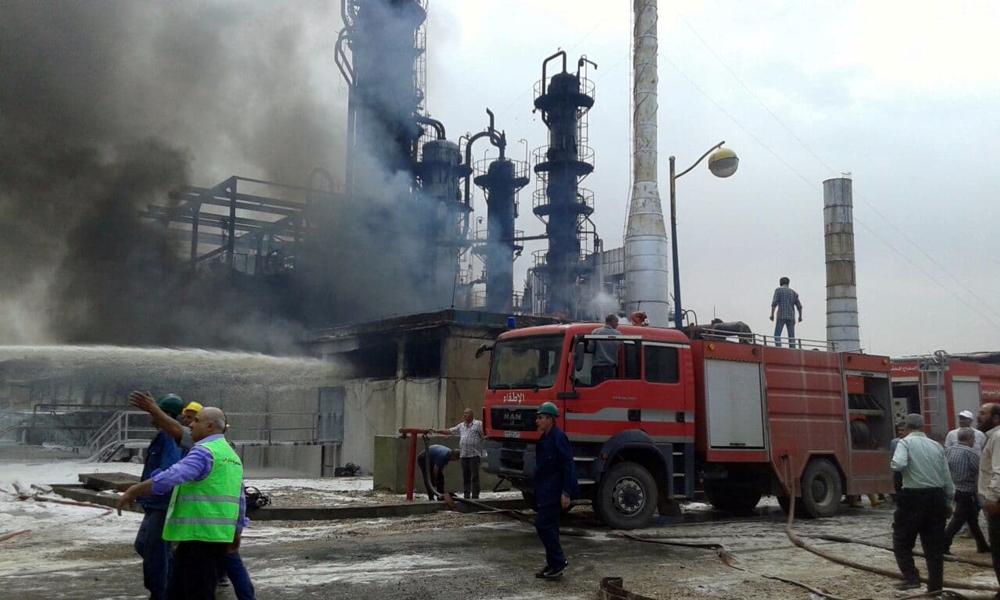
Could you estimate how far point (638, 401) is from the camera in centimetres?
1080

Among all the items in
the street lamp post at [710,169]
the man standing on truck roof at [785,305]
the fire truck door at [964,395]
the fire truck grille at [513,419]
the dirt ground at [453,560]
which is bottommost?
the dirt ground at [453,560]

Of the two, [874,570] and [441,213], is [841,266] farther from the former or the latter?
[874,570]

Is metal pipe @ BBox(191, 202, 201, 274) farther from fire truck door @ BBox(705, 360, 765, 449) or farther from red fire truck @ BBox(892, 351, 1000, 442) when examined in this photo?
red fire truck @ BBox(892, 351, 1000, 442)

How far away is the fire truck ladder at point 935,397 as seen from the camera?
49.0ft

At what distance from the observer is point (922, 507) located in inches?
272

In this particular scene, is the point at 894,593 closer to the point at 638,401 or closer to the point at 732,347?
the point at 638,401

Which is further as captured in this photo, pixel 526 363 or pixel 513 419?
pixel 526 363

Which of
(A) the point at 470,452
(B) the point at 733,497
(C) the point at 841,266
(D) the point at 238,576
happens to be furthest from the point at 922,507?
(C) the point at 841,266

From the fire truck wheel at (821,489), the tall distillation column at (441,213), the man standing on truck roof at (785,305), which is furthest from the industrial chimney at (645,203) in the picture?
the tall distillation column at (441,213)

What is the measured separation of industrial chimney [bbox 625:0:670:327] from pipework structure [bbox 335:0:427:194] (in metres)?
15.2

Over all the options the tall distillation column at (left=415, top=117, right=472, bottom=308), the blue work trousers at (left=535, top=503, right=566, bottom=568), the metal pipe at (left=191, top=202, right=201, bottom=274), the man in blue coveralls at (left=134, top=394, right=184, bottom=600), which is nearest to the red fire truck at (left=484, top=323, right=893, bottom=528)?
the blue work trousers at (left=535, top=503, right=566, bottom=568)

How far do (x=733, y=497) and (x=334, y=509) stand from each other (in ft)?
21.8

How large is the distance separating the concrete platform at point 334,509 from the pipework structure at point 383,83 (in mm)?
23845

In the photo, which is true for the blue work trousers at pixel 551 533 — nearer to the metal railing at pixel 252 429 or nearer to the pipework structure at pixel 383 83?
the metal railing at pixel 252 429
